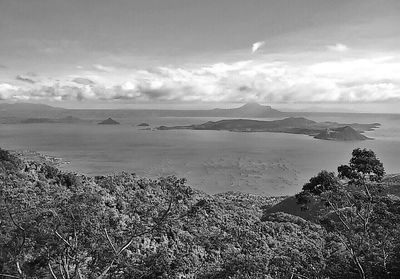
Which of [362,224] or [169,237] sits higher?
[362,224]

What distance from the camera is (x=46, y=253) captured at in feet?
38.1

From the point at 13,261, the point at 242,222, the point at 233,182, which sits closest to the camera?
the point at 13,261

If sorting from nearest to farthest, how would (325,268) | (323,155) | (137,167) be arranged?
(325,268)
(137,167)
(323,155)

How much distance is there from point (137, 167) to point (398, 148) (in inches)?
4830

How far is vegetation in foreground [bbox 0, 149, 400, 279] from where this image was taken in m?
11.1

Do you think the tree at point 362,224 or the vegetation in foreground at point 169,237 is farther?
the tree at point 362,224

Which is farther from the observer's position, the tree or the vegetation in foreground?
the tree

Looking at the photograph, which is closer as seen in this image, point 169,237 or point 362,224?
point 362,224

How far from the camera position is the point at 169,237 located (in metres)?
18.4

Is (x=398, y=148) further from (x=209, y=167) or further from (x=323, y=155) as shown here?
(x=209, y=167)

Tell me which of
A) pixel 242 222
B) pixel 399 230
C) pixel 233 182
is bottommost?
pixel 233 182

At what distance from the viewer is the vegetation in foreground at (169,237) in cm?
1109

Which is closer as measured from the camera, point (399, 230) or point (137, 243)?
point (399, 230)

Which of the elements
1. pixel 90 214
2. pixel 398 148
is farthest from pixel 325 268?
pixel 398 148
